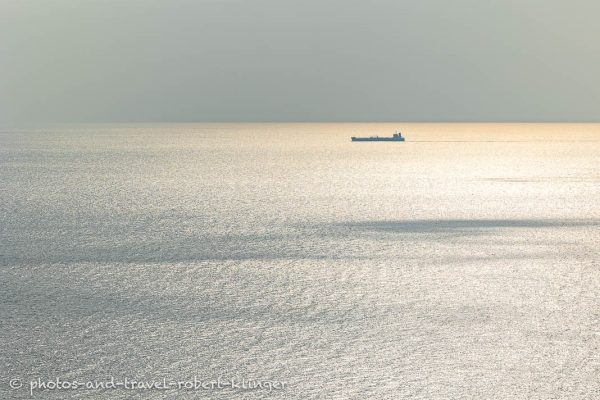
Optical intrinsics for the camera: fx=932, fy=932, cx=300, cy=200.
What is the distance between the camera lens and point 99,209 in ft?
102

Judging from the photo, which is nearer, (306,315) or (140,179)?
(306,315)

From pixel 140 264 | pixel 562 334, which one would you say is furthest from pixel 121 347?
pixel 140 264

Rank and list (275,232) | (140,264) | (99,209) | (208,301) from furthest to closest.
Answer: (99,209) → (275,232) → (140,264) → (208,301)

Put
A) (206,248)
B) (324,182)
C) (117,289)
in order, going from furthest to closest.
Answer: (324,182) → (206,248) → (117,289)

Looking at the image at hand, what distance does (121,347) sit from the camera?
10.9m

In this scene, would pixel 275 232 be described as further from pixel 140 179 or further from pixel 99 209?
pixel 140 179

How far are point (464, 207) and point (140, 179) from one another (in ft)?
75.2

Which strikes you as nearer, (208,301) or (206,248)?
(208,301)

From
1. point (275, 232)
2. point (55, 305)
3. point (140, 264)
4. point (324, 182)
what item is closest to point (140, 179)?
point (324, 182)

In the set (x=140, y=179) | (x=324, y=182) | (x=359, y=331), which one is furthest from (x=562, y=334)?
(x=140, y=179)

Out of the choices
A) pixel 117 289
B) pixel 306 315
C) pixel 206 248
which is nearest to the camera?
pixel 306 315

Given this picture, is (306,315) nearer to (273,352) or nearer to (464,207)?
(273,352)

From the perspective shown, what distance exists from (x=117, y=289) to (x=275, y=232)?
909cm

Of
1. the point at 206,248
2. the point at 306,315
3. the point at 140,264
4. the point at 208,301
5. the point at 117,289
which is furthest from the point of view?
the point at 206,248
